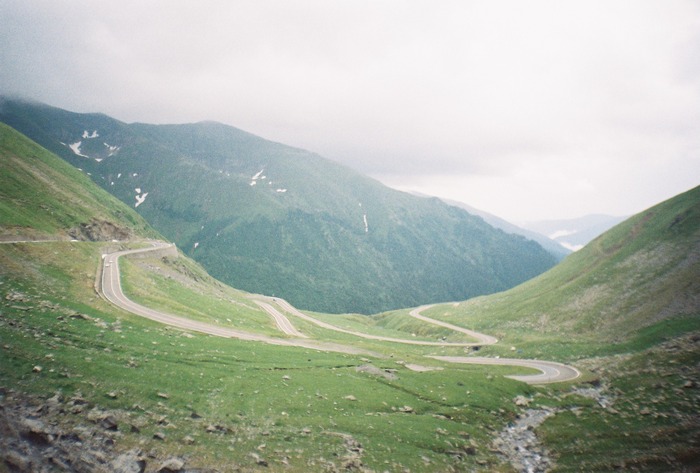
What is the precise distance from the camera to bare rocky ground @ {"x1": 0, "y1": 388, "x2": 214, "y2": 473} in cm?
1873

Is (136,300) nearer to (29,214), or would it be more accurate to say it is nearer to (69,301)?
(69,301)

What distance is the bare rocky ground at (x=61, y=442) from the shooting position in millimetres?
18734

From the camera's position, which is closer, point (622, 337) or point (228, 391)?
point (228, 391)

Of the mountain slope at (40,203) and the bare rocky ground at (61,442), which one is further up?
the mountain slope at (40,203)

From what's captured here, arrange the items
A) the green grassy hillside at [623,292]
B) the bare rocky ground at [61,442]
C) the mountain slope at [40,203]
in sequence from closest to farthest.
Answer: the bare rocky ground at [61,442] < the mountain slope at [40,203] < the green grassy hillside at [623,292]

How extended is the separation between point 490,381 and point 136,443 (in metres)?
49.5

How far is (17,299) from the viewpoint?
1572 inches

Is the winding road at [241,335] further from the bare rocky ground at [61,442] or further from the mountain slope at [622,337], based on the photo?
the bare rocky ground at [61,442]

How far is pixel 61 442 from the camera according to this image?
20828 mm

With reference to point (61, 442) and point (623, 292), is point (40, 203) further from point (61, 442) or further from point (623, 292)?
point (623, 292)

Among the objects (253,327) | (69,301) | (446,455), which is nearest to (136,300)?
(69,301)

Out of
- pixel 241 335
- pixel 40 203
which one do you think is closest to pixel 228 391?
pixel 241 335

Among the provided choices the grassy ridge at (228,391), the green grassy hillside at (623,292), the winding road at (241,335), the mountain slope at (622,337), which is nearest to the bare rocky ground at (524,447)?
the mountain slope at (622,337)

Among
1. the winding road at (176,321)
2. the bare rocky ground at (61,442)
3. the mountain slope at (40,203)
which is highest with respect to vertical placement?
the mountain slope at (40,203)
